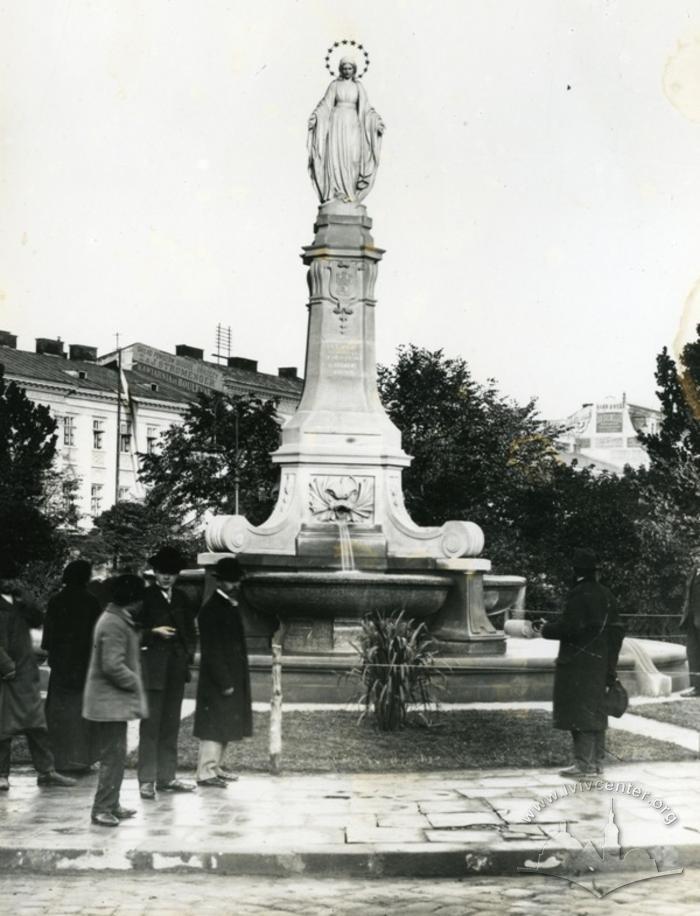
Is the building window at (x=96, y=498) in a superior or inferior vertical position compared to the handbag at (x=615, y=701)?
superior

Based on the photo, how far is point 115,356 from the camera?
81.4 metres

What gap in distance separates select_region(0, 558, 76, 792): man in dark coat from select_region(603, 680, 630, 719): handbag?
3954 mm

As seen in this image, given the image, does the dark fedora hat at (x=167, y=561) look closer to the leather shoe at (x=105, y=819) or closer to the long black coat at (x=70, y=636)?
the long black coat at (x=70, y=636)

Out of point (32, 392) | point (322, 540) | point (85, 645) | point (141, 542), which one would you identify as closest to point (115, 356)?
point (32, 392)

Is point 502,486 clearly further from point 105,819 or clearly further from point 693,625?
point 105,819

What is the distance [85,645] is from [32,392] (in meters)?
59.8

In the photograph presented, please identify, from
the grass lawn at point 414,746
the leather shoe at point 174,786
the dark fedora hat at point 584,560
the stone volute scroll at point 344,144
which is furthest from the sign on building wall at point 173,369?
the leather shoe at point 174,786

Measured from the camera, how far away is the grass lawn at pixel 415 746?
36.3ft

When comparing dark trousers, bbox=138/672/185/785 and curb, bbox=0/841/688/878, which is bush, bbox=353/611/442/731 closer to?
dark trousers, bbox=138/672/185/785

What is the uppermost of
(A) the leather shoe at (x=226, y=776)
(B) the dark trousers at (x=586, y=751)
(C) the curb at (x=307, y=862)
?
(B) the dark trousers at (x=586, y=751)

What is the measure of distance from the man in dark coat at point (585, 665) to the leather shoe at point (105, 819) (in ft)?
11.6

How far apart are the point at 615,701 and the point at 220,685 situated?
2.96 meters

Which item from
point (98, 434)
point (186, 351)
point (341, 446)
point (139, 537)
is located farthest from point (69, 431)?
point (341, 446)

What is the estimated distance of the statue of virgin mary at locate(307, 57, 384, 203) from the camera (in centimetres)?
1894
